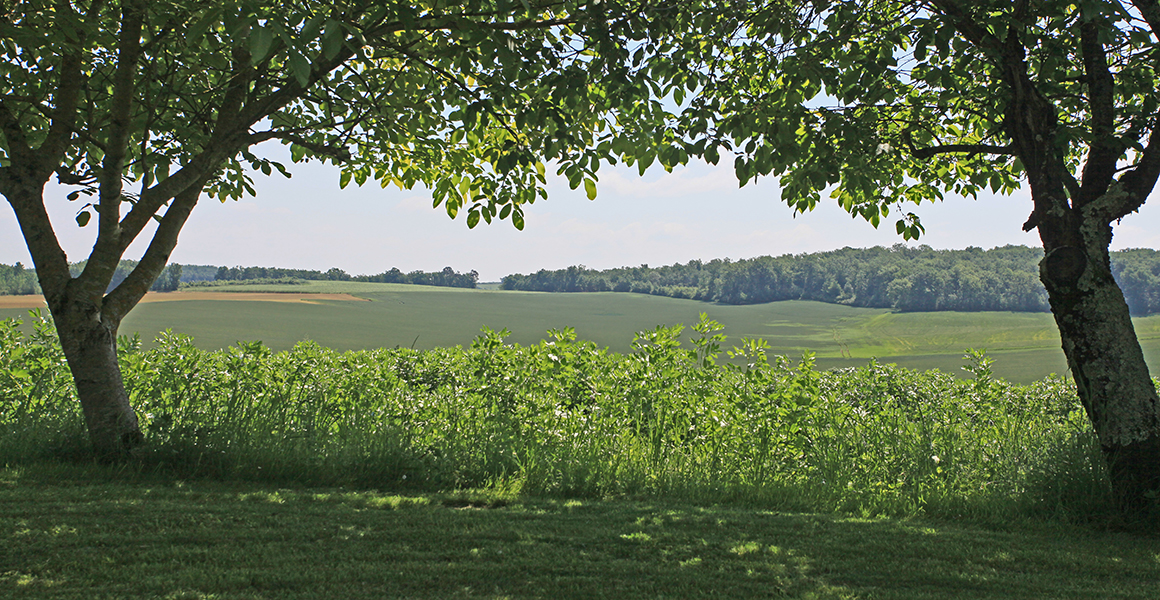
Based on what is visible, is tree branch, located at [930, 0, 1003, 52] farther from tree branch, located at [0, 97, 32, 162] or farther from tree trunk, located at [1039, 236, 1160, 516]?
tree branch, located at [0, 97, 32, 162]

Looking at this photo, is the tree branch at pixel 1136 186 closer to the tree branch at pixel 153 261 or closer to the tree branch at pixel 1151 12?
the tree branch at pixel 1151 12

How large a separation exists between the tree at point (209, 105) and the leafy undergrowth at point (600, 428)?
4.02 ft

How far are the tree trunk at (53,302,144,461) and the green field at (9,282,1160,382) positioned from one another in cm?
961

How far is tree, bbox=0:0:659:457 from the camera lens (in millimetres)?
4512

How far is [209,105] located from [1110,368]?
8.01 metres

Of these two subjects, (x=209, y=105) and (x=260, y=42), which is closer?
(x=260, y=42)

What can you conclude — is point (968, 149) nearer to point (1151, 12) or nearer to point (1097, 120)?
point (1097, 120)

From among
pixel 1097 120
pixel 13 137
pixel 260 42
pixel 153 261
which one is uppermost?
pixel 1097 120

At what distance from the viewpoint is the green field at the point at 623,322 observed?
18625 millimetres

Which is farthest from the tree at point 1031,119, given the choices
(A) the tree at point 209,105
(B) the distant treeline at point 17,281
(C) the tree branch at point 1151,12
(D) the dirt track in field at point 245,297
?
(D) the dirt track in field at point 245,297

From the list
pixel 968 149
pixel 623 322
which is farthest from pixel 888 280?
pixel 968 149

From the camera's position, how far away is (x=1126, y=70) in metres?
5.31

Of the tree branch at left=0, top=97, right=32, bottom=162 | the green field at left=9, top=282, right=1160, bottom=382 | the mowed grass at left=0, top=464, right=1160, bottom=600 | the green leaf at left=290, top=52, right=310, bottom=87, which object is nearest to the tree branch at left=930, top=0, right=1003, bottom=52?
the mowed grass at left=0, top=464, right=1160, bottom=600

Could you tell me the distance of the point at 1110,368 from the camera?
4602 mm
